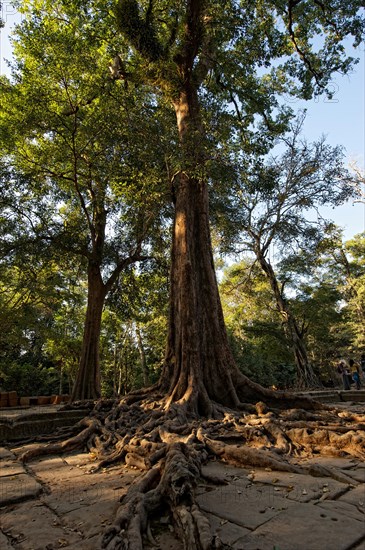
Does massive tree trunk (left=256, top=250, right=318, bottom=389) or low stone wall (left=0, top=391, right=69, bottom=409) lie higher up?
massive tree trunk (left=256, top=250, right=318, bottom=389)

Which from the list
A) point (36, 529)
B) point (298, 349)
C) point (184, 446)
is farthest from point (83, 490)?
point (298, 349)

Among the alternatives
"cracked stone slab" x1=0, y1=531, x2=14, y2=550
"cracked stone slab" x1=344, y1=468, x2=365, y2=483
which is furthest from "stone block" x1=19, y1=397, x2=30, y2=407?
"cracked stone slab" x1=344, y1=468, x2=365, y2=483

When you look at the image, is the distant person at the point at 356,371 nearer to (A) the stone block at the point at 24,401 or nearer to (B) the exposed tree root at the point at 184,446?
(B) the exposed tree root at the point at 184,446

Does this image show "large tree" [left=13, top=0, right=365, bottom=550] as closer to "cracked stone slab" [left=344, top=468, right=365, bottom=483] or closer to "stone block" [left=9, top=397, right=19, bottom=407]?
"cracked stone slab" [left=344, top=468, right=365, bottom=483]

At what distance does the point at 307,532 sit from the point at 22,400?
11.3 meters

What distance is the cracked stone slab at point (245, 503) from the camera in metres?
2.17

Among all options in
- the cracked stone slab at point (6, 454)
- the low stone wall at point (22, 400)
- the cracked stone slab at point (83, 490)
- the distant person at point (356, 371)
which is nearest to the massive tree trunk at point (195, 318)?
the cracked stone slab at point (83, 490)

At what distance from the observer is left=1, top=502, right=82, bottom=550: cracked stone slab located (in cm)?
210

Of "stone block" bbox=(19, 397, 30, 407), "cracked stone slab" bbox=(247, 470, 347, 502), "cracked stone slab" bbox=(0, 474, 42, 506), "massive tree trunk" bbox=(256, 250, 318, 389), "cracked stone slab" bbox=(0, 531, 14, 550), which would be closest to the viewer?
"cracked stone slab" bbox=(0, 531, 14, 550)

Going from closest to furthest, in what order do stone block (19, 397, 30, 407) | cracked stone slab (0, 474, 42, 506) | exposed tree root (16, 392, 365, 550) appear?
exposed tree root (16, 392, 365, 550) < cracked stone slab (0, 474, 42, 506) < stone block (19, 397, 30, 407)

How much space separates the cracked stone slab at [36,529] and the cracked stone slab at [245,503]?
36.3 inches

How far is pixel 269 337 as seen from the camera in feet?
65.1

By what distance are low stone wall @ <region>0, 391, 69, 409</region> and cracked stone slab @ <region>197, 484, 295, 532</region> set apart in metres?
9.50

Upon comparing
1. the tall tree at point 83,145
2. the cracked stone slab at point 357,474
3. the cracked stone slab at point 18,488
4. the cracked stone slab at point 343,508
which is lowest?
the cracked stone slab at point 18,488
